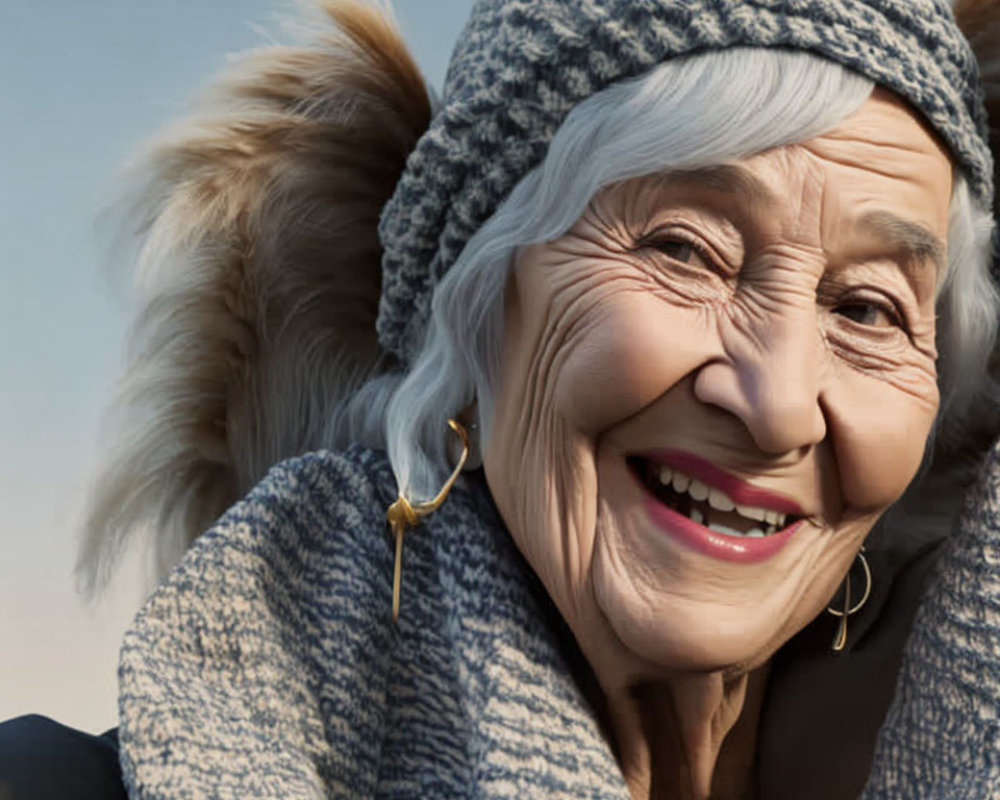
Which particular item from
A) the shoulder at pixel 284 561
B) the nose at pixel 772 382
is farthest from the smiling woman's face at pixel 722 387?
the shoulder at pixel 284 561

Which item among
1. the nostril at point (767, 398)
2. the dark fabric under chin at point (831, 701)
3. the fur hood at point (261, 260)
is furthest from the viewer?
the fur hood at point (261, 260)

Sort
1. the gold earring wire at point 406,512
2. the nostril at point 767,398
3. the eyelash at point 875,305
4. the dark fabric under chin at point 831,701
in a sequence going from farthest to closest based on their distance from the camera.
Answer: the dark fabric under chin at point 831,701, the gold earring wire at point 406,512, the eyelash at point 875,305, the nostril at point 767,398

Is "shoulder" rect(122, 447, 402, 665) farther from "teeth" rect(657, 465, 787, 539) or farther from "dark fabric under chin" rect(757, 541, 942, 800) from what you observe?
"dark fabric under chin" rect(757, 541, 942, 800)

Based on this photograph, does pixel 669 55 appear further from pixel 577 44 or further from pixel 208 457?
pixel 208 457

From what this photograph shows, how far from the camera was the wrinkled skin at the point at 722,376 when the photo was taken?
165cm

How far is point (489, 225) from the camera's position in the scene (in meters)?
1.81

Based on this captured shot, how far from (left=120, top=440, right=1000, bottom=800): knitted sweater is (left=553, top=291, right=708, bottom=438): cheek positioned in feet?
0.80

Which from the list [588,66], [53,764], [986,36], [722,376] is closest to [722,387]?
[722,376]

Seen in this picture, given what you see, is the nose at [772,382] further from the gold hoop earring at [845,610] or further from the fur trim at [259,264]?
the fur trim at [259,264]

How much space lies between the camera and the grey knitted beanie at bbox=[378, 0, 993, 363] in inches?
66.7

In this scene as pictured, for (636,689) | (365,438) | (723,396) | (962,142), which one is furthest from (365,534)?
(962,142)

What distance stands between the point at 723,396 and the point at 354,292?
770mm

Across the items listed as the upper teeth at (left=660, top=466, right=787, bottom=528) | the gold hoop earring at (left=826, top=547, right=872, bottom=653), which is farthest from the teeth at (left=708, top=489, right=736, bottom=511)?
the gold hoop earring at (left=826, top=547, right=872, bottom=653)

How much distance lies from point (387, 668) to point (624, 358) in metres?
0.51
